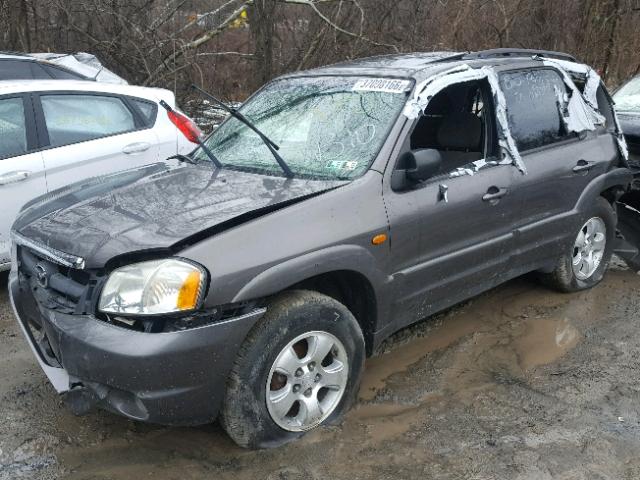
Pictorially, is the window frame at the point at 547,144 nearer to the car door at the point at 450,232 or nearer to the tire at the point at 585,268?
the car door at the point at 450,232

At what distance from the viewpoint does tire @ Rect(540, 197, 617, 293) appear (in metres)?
4.84

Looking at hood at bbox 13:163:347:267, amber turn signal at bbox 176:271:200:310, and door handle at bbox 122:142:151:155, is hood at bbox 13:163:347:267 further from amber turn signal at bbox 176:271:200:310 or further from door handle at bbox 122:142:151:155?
door handle at bbox 122:142:151:155

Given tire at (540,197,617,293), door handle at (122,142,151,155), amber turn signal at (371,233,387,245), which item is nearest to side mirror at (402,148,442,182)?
amber turn signal at (371,233,387,245)

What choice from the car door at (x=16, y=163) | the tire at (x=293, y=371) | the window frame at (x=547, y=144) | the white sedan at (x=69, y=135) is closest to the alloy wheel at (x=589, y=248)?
the window frame at (x=547, y=144)

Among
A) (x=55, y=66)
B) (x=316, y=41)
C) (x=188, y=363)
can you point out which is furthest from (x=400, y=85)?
(x=316, y=41)

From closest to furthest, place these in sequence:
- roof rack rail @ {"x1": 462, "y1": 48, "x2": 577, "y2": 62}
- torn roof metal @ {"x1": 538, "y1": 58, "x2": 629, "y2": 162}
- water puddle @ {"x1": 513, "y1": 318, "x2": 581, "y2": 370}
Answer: water puddle @ {"x1": 513, "y1": 318, "x2": 581, "y2": 370} → roof rack rail @ {"x1": 462, "y1": 48, "x2": 577, "y2": 62} → torn roof metal @ {"x1": 538, "y1": 58, "x2": 629, "y2": 162}

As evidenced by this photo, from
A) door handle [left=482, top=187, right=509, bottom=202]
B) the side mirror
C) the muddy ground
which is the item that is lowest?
the muddy ground

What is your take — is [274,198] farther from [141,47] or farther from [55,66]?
[141,47]

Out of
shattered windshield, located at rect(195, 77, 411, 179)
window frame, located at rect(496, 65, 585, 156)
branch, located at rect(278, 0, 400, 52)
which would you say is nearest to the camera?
shattered windshield, located at rect(195, 77, 411, 179)

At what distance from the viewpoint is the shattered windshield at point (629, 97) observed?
6.73 m

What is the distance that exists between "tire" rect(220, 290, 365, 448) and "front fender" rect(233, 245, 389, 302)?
0.42 feet

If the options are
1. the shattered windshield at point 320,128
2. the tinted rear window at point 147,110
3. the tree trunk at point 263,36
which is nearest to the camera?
the shattered windshield at point 320,128

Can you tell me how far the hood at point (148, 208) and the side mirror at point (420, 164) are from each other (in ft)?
1.37

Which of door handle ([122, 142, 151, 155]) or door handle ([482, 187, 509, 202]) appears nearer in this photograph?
door handle ([482, 187, 509, 202])
